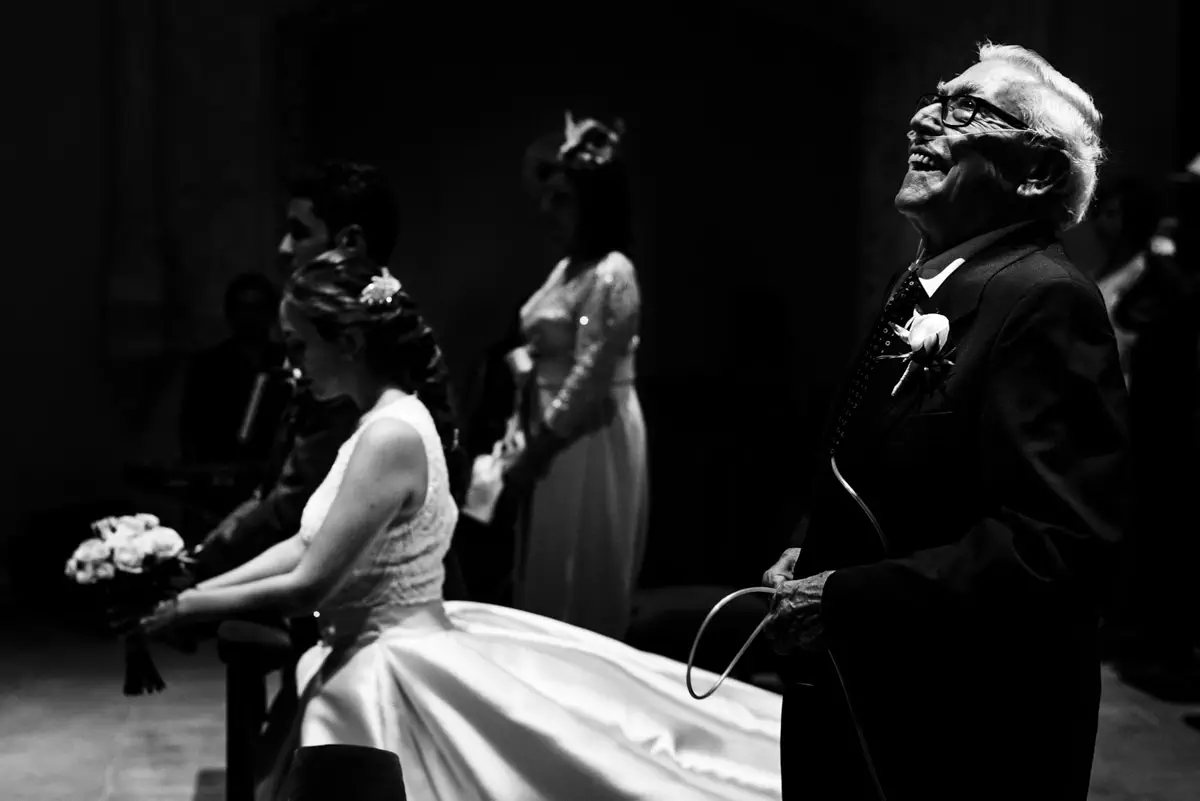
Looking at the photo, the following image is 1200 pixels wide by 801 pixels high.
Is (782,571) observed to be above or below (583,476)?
above

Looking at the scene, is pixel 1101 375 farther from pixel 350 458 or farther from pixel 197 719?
pixel 197 719

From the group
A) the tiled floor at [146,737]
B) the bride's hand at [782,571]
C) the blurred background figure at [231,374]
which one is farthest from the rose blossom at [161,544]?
the blurred background figure at [231,374]

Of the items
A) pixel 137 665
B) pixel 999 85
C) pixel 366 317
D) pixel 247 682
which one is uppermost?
pixel 999 85

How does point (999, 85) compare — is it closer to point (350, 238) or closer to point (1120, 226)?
point (350, 238)

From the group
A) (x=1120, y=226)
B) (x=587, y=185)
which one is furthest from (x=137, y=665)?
(x=1120, y=226)

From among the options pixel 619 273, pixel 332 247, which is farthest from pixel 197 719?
pixel 619 273

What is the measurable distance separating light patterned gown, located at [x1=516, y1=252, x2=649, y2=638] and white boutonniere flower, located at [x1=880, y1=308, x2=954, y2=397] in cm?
281

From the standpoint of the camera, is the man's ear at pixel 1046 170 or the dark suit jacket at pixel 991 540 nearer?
the dark suit jacket at pixel 991 540

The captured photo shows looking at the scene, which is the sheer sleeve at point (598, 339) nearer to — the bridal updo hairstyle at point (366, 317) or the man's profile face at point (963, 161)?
the bridal updo hairstyle at point (366, 317)

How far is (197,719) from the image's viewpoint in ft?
16.3

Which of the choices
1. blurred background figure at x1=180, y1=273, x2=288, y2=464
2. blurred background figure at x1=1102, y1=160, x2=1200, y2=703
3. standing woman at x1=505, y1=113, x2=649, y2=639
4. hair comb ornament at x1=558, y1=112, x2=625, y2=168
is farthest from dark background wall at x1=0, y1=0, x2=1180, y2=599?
hair comb ornament at x1=558, y1=112, x2=625, y2=168

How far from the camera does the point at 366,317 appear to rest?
3178 mm

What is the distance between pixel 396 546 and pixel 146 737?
1.98 m

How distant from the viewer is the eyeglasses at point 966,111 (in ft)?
6.72
